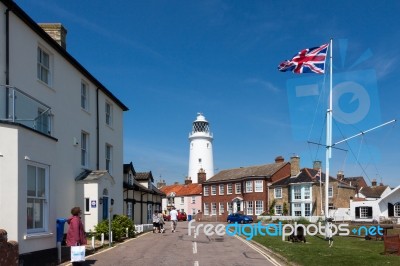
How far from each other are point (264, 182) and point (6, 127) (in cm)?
5641

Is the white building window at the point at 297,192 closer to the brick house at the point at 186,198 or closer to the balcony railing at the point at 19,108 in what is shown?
the brick house at the point at 186,198

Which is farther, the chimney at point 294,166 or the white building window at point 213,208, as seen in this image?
the white building window at point 213,208

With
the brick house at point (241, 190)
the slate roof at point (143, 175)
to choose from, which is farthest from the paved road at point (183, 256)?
Answer: the brick house at point (241, 190)

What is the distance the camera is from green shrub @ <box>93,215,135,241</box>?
2247 cm

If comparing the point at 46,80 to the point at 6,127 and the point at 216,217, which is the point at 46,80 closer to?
the point at 6,127

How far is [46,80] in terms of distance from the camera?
20234 millimetres

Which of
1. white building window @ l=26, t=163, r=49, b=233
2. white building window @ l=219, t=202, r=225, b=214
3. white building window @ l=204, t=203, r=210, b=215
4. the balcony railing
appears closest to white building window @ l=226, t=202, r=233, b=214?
white building window @ l=219, t=202, r=225, b=214

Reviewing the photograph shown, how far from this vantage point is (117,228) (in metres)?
23.6

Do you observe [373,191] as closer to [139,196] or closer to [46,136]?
[139,196]

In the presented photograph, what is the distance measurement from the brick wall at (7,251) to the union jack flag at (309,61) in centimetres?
1851

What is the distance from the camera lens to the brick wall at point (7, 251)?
A: 1117 cm

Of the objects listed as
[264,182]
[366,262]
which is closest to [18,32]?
[366,262]

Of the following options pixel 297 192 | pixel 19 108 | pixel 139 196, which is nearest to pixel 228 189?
pixel 297 192

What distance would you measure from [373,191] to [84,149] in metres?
60.2
